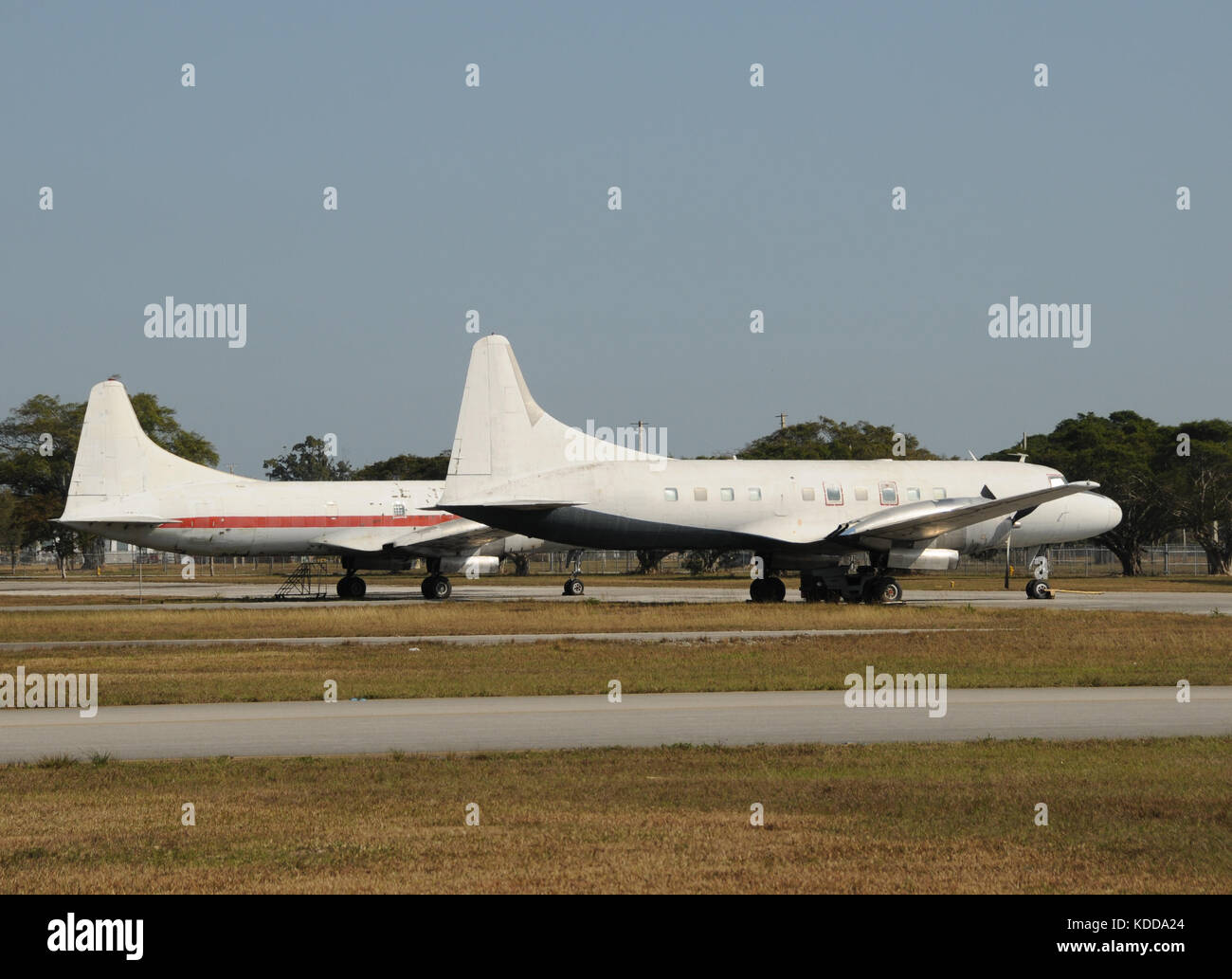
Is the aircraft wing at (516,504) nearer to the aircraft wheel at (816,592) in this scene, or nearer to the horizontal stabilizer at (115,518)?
the aircraft wheel at (816,592)

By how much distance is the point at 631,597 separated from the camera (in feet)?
170

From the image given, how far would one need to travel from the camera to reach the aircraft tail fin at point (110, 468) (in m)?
48.8

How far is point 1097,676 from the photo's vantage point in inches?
853

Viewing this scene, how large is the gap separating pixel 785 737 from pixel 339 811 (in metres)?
6.24

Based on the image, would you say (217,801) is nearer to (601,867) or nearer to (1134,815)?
(601,867)

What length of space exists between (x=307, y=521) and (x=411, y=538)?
13.1ft

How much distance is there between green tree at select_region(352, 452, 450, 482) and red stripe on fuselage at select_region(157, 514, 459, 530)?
65261 mm

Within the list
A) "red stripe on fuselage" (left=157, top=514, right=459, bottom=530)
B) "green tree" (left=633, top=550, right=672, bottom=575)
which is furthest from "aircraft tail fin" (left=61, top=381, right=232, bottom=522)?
"green tree" (left=633, top=550, right=672, bottom=575)

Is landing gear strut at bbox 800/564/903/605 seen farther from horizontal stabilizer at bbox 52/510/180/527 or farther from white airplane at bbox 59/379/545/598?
horizontal stabilizer at bbox 52/510/180/527

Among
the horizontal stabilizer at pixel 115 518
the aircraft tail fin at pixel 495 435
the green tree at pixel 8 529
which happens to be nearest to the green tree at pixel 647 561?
the horizontal stabilizer at pixel 115 518

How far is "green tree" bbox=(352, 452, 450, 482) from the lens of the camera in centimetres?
12025

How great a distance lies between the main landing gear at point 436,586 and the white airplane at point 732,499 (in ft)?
33.7

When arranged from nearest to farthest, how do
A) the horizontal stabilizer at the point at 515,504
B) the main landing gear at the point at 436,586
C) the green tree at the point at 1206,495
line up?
the horizontal stabilizer at the point at 515,504
the main landing gear at the point at 436,586
the green tree at the point at 1206,495

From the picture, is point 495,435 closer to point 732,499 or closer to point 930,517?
point 732,499
